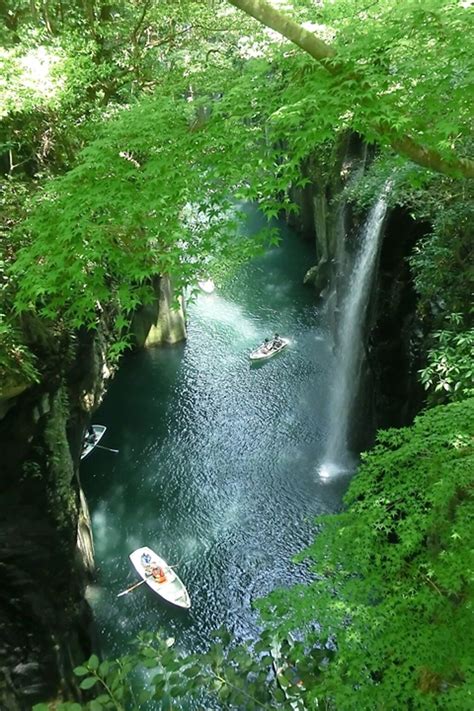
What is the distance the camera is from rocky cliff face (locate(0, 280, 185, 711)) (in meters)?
8.23

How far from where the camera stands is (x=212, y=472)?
15.8 metres

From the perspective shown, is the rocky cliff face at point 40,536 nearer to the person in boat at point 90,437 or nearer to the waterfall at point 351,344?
the person in boat at point 90,437

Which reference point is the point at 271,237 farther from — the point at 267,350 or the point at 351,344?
the point at 267,350

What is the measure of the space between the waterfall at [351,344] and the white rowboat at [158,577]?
523cm

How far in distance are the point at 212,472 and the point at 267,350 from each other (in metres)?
6.32

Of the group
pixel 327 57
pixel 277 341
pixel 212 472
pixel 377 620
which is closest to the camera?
pixel 377 620

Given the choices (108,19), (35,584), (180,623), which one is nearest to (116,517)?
(180,623)

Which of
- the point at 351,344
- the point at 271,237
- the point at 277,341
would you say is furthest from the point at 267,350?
the point at 271,237

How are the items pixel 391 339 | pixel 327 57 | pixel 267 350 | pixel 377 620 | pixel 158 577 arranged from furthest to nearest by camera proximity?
pixel 267 350 < pixel 391 339 < pixel 158 577 < pixel 327 57 < pixel 377 620

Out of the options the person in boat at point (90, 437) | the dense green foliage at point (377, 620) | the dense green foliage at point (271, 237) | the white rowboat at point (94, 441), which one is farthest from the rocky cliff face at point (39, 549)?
the person in boat at point (90, 437)

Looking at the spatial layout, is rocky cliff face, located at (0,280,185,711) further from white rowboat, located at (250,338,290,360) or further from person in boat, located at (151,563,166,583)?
white rowboat, located at (250,338,290,360)

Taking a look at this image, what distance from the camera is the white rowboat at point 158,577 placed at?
11.6m

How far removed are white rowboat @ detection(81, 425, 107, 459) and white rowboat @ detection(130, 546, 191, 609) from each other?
4.81 metres

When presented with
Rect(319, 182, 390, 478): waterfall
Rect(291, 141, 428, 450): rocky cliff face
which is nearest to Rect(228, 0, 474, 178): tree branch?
Rect(291, 141, 428, 450): rocky cliff face
